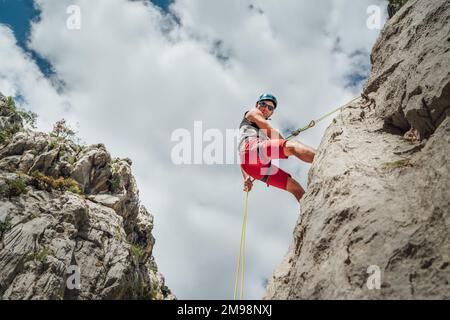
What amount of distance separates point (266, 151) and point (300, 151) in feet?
2.61

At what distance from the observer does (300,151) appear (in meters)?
7.48

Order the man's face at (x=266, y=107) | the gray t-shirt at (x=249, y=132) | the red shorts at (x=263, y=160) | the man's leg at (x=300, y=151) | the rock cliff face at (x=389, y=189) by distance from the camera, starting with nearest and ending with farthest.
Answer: the rock cliff face at (x=389, y=189) < the man's leg at (x=300, y=151) < the red shorts at (x=263, y=160) < the gray t-shirt at (x=249, y=132) < the man's face at (x=266, y=107)

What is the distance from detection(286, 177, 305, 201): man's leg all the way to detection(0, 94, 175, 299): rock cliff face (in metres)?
15.7

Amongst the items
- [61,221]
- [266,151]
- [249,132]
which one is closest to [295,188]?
[266,151]

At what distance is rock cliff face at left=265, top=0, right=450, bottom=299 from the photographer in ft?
13.4

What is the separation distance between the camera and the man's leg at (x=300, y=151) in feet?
24.5

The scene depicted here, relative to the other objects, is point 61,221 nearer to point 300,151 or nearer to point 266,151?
point 266,151

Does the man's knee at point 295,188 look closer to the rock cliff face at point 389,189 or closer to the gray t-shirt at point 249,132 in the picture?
the rock cliff face at point 389,189

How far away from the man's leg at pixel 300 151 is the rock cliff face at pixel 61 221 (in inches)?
645

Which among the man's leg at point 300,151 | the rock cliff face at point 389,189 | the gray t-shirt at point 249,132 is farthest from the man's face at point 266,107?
the man's leg at point 300,151

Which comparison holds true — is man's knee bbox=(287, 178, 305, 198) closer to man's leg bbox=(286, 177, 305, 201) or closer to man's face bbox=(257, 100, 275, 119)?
man's leg bbox=(286, 177, 305, 201)
